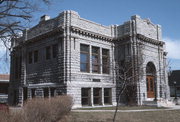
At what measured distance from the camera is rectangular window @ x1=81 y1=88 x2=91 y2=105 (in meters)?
26.8

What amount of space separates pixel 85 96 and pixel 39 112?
1691 centimetres

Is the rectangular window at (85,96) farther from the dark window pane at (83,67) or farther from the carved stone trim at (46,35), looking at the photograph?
the carved stone trim at (46,35)

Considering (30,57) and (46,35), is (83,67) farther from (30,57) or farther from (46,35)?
(30,57)

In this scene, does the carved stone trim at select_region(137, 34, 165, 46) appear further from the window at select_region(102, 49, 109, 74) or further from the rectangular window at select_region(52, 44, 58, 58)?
the rectangular window at select_region(52, 44, 58, 58)

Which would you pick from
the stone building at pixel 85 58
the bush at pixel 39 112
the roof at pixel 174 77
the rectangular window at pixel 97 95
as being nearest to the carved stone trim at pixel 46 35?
the stone building at pixel 85 58

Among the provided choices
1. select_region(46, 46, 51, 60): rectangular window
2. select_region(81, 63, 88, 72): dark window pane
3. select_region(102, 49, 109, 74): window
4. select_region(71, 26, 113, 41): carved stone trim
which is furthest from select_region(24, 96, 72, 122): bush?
select_region(102, 49, 109, 74): window

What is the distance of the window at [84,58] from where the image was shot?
27297 millimetres

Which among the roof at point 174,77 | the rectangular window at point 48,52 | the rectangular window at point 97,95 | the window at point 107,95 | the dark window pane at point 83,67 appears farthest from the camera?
the roof at point 174,77

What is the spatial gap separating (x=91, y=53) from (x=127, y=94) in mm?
6579

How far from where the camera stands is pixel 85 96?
27.0m

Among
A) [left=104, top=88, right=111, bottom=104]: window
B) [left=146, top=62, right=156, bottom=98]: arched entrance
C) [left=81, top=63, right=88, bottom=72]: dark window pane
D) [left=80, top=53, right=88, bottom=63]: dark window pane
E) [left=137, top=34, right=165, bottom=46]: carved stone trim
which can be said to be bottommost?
[left=104, top=88, right=111, bottom=104]: window

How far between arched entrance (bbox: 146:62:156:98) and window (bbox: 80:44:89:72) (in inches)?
320

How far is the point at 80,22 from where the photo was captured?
2733cm

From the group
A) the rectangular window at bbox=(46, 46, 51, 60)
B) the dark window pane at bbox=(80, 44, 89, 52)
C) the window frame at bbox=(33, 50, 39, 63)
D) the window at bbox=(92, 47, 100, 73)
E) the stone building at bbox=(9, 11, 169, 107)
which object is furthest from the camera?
the window frame at bbox=(33, 50, 39, 63)
